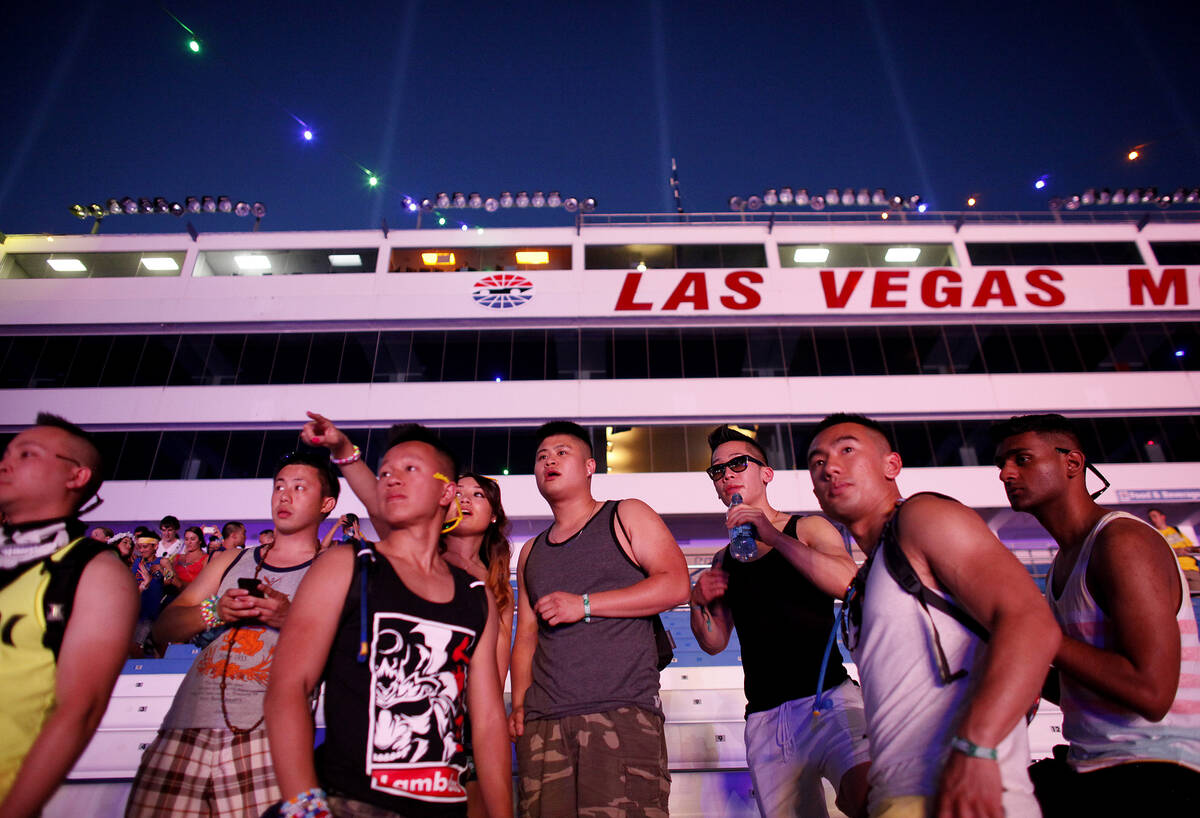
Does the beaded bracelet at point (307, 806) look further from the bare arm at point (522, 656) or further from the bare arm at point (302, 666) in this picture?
the bare arm at point (522, 656)

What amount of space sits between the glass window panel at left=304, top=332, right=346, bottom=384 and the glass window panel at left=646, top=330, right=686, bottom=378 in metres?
10.8

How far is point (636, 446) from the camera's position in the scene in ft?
61.1

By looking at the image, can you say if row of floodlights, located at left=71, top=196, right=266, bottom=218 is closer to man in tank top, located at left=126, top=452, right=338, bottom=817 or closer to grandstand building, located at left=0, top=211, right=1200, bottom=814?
grandstand building, located at left=0, top=211, right=1200, bottom=814

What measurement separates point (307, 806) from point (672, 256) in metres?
21.1

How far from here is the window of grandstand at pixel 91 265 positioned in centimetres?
2111

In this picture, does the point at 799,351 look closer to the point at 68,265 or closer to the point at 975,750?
the point at 975,750

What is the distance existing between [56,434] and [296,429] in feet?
61.1

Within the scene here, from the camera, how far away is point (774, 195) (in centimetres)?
2094

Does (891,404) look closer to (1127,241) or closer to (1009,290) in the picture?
(1009,290)

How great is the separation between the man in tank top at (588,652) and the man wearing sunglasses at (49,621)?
1455mm

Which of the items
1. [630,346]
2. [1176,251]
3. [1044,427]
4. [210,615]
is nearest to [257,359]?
[630,346]

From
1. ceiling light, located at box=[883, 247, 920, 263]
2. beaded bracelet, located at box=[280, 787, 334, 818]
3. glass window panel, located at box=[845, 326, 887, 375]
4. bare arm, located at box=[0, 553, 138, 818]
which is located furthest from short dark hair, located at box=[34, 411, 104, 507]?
ceiling light, located at box=[883, 247, 920, 263]

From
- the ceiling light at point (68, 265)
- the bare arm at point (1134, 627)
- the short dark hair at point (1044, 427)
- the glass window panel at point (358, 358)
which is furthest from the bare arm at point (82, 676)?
the ceiling light at point (68, 265)

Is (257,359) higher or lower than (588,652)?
higher
